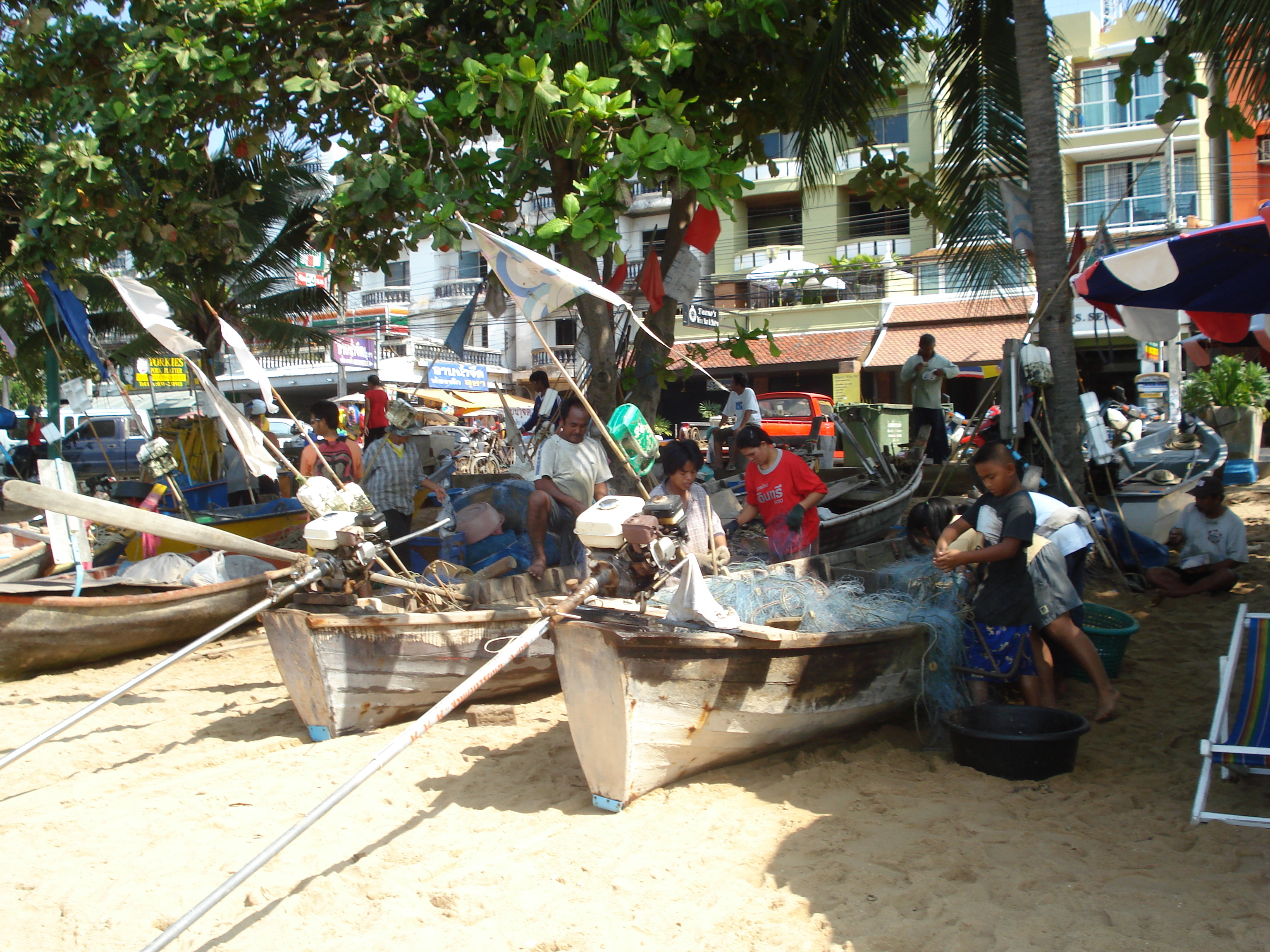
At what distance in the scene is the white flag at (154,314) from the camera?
20.7ft

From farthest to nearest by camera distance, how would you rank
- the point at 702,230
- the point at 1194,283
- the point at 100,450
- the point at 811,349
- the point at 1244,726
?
the point at 811,349 < the point at 100,450 < the point at 702,230 < the point at 1194,283 < the point at 1244,726

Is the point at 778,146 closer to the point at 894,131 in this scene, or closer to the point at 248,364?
the point at 894,131

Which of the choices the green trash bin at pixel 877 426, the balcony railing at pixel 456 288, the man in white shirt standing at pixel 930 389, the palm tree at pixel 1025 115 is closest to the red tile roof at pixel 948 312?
the green trash bin at pixel 877 426

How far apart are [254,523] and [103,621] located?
213cm

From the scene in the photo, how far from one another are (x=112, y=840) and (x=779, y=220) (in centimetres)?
2634

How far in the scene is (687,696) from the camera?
13.6ft

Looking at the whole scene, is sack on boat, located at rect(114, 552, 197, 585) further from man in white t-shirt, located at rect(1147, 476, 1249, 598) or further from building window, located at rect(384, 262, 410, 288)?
building window, located at rect(384, 262, 410, 288)

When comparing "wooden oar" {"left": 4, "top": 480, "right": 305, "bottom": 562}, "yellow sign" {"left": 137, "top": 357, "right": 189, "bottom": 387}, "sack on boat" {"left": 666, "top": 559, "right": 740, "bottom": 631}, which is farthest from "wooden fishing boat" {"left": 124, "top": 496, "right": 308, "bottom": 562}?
"yellow sign" {"left": 137, "top": 357, "right": 189, "bottom": 387}

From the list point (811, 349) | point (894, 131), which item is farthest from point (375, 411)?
point (894, 131)

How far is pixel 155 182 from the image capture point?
7.24m

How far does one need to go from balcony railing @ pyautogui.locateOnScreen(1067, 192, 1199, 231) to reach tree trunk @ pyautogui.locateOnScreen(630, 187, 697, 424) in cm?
1618

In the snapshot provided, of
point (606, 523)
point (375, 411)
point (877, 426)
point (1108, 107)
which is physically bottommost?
point (606, 523)

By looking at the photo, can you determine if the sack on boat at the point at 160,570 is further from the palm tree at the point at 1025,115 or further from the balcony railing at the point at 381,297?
the balcony railing at the point at 381,297

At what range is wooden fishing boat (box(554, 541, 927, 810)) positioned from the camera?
13.2ft
